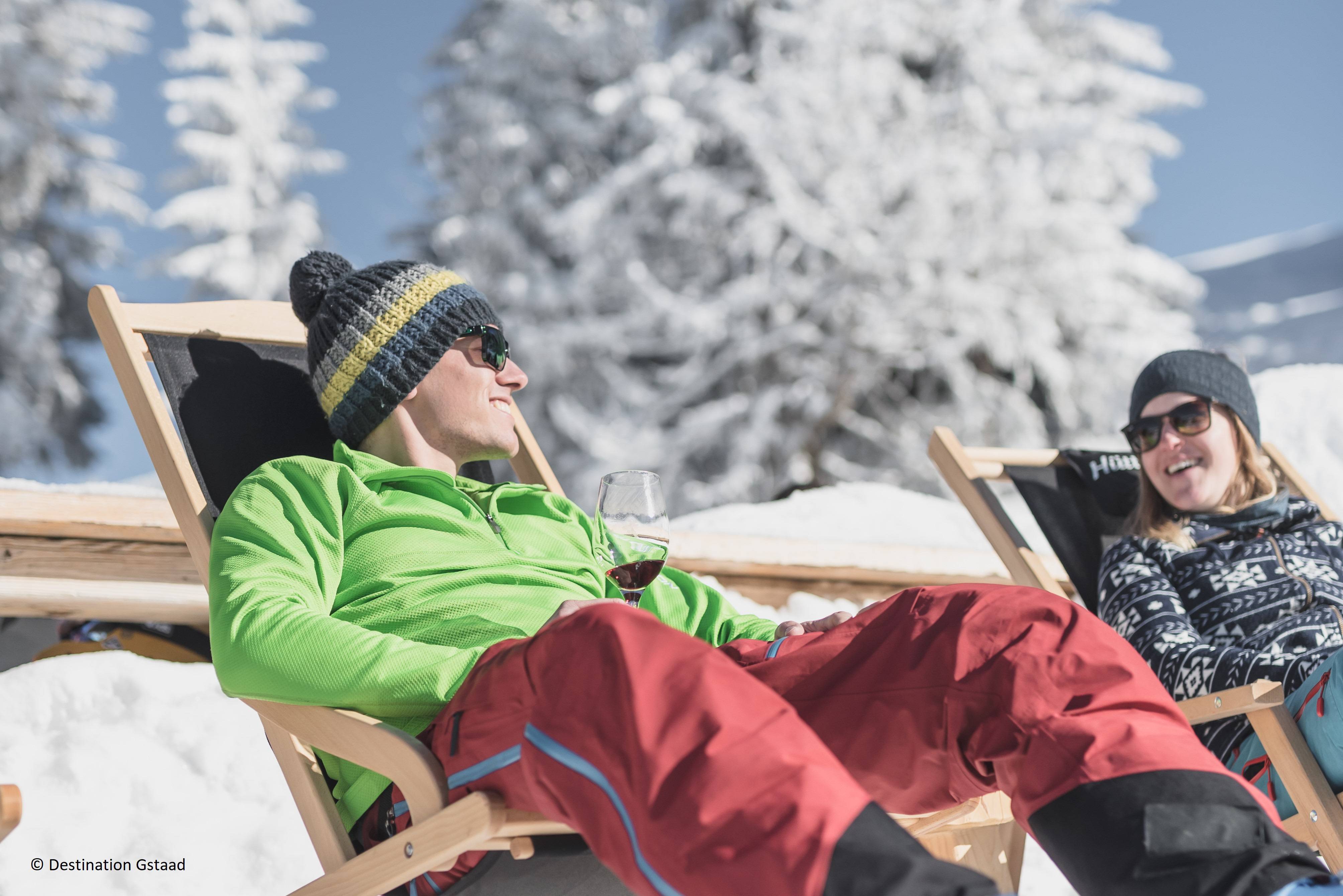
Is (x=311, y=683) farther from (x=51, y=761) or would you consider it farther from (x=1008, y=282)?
(x=1008, y=282)

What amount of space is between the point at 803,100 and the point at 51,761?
919 centimetres

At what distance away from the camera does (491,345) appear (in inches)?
87.0

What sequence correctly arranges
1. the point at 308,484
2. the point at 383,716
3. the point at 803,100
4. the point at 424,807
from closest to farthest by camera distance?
1. the point at 424,807
2. the point at 383,716
3. the point at 308,484
4. the point at 803,100

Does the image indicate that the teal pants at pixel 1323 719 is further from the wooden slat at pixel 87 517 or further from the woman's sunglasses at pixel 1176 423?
the wooden slat at pixel 87 517

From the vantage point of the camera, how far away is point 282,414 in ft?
7.65

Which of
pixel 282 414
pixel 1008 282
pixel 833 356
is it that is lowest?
pixel 833 356

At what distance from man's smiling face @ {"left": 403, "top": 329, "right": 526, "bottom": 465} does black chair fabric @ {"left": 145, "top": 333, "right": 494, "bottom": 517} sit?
28 cm

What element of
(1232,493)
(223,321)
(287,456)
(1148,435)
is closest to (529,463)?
(287,456)

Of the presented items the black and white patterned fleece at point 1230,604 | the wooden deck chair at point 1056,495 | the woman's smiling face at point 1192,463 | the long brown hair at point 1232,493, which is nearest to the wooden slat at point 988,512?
the wooden deck chair at point 1056,495

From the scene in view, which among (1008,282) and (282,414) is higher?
(282,414)

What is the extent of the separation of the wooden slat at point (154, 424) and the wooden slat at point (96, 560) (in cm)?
96

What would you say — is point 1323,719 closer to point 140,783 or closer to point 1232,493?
point 1232,493

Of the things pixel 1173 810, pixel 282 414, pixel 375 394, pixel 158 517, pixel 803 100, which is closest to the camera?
pixel 1173 810

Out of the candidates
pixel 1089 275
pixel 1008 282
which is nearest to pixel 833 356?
pixel 1008 282
